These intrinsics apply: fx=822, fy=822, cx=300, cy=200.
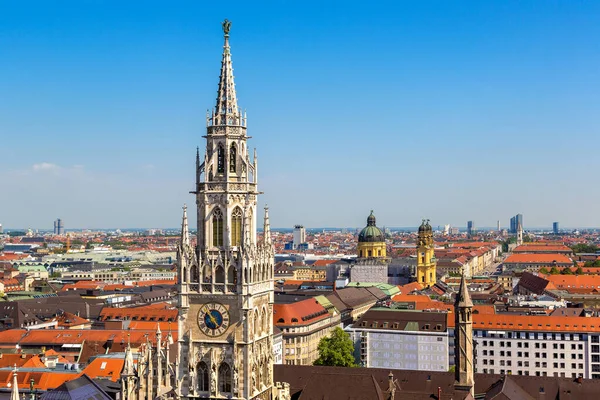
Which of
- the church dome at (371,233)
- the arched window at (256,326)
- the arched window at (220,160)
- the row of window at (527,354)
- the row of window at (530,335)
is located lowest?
the row of window at (527,354)

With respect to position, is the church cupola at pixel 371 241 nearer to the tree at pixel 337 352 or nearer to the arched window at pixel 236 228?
the tree at pixel 337 352

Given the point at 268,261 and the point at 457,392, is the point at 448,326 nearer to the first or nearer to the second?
the point at 457,392

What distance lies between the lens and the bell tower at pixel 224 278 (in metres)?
40.0

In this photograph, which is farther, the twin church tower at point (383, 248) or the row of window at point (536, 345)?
the twin church tower at point (383, 248)

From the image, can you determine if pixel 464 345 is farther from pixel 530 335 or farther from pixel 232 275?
pixel 530 335

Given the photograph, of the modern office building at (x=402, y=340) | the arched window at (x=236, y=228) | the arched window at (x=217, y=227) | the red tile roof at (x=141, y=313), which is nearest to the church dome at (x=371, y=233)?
the red tile roof at (x=141, y=313)

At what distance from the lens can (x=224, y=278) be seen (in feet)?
132

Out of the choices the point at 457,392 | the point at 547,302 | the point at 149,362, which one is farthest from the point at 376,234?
the point at 149,362

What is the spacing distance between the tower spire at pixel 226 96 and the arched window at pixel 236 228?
14.9 feet

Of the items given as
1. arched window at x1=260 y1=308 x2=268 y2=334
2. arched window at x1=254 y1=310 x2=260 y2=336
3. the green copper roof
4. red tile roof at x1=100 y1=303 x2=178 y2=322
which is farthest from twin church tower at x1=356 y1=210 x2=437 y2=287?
arched window at x1=254 y1=310 x2=260 y2=336

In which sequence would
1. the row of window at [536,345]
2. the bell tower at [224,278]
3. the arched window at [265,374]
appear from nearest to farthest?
the bell tower at [224,278], the arched window at [265,374], the row of window at [536,345]

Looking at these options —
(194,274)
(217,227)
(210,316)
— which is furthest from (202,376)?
(217,227)

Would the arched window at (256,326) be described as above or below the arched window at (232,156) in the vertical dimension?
below

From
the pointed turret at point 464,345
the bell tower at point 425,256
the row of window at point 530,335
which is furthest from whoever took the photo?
the bell tower at point 425,256
